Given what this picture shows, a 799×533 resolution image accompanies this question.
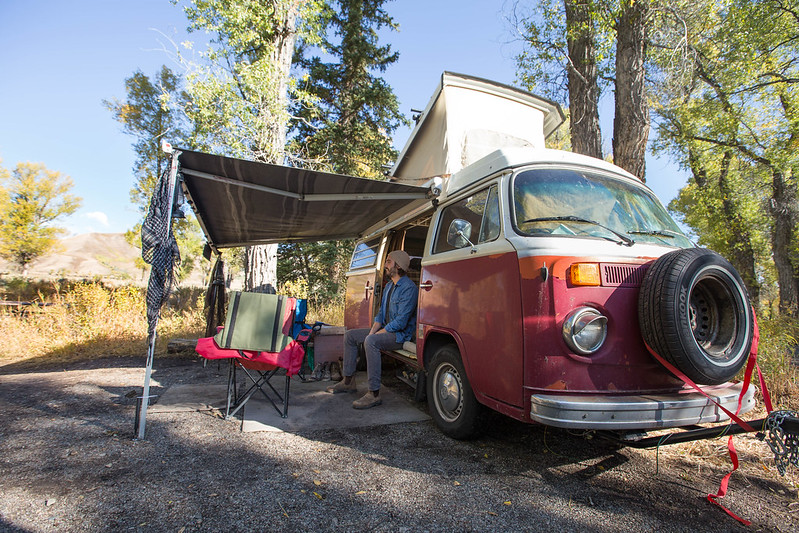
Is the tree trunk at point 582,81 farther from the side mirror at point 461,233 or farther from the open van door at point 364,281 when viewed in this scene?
the side mirror at point 461,233

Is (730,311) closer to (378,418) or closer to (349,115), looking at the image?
(378,418)

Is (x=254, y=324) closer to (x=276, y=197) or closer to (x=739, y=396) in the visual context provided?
(x=276, y=197)

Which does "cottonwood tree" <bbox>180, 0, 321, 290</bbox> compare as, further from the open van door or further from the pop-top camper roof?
the pop-top camper roof

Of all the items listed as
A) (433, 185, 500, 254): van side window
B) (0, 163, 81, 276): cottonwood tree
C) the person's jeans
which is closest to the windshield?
(433, 185, 500, 254): van side window

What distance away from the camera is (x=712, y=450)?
10.8ft

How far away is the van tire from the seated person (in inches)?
34.6

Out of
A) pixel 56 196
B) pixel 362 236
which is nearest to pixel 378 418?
pixel 362 236

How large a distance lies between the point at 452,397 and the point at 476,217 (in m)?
1.62

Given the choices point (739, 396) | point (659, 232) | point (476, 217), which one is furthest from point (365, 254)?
point (739, 396)

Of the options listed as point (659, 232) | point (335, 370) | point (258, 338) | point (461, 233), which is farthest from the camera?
point (335, 370)

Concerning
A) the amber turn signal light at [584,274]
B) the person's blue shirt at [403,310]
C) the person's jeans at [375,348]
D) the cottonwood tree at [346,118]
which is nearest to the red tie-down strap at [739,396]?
the amber turn signal light at [584,274]

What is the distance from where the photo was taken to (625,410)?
225 cm

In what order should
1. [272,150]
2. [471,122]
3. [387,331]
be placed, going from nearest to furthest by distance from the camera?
[387,331] < [471,122] < [272,150]

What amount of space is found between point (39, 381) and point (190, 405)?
280 centimetres
